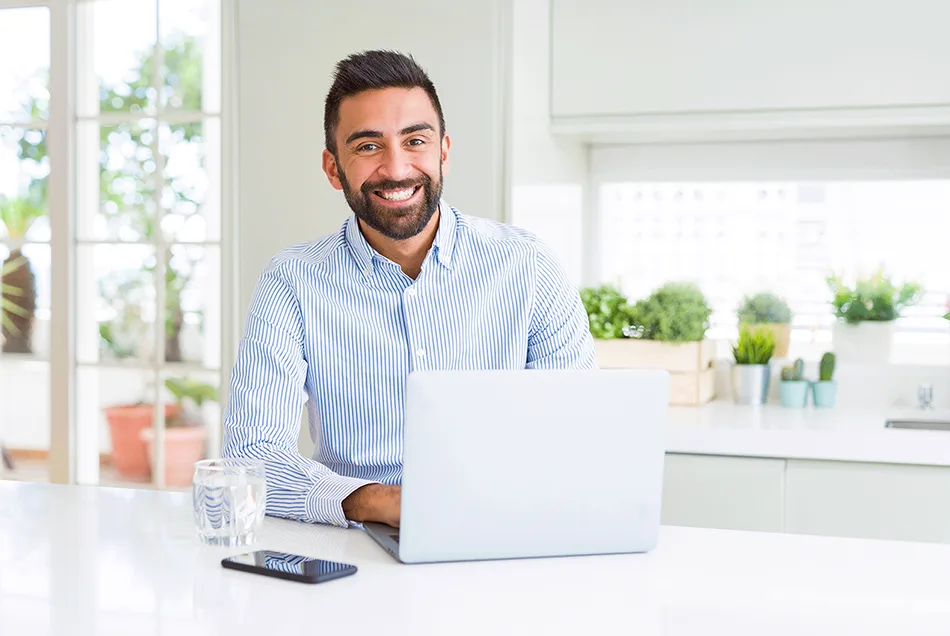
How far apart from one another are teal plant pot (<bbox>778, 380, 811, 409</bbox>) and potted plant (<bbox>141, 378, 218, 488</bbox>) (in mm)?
1729

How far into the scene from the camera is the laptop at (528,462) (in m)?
1.26

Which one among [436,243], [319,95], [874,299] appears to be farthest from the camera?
[874,299]

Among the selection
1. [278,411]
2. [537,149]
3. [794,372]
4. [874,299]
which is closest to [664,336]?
[794,372]

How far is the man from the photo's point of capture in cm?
188

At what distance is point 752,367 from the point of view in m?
3.08

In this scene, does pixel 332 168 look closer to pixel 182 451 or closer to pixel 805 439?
pixel 805 439

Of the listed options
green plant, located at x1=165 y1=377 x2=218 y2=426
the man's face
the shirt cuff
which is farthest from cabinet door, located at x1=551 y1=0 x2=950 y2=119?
the shirt cuff

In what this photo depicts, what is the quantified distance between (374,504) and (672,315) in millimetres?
1650

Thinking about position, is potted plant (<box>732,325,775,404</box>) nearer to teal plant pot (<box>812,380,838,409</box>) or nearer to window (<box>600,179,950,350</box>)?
teal plant pot (<box>812,380,838,409</box>)

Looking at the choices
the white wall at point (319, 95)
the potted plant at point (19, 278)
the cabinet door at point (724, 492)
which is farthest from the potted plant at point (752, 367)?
the potted plant at point (19, 278)

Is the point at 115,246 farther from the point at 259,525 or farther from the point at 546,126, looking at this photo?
the point at 259,525

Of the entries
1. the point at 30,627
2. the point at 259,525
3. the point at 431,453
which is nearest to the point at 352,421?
the point at 259,525

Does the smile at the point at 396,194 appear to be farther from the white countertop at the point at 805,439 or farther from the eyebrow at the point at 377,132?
the white countertop at the point at 805,439

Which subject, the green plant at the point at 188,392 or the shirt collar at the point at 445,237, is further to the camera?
the green plant at the point at 188,392
